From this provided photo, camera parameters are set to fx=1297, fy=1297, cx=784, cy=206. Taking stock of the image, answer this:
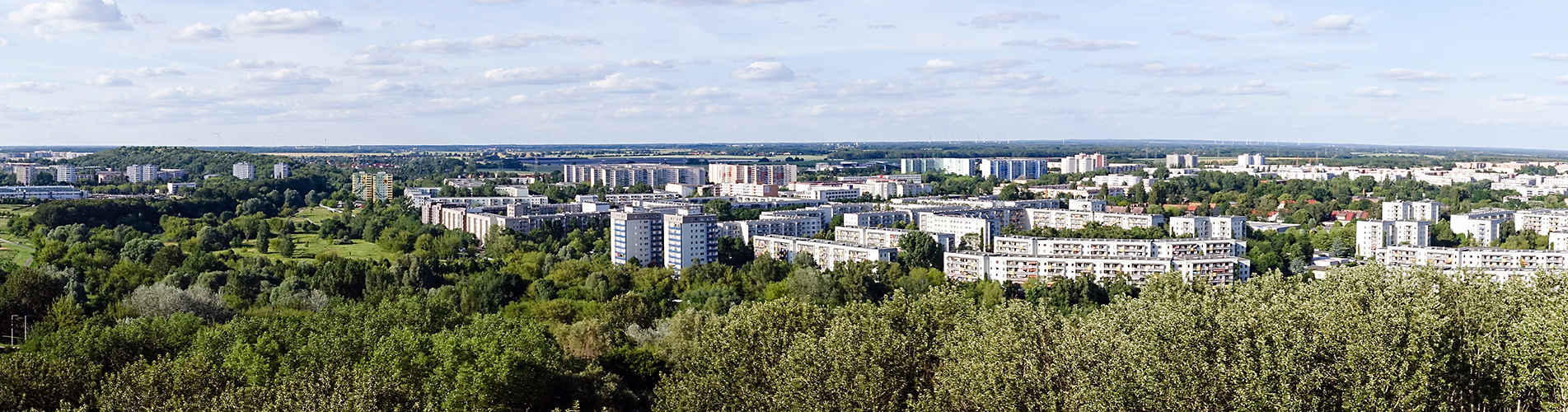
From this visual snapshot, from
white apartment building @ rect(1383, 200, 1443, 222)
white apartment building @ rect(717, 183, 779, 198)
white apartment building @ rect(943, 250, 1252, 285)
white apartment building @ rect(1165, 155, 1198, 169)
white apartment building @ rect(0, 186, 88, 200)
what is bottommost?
white apartment building @ rect(943, 250, 1252, 285)

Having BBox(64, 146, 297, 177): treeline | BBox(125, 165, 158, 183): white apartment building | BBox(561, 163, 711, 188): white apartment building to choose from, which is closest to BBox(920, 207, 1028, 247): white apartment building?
Result: BBox(561, 163, 711, 188): white apartment building

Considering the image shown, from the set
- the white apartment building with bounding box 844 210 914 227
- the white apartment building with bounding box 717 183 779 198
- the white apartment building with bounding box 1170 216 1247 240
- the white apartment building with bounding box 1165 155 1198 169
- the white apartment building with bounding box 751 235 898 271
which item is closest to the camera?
the white apartment building with bounding box 751 235 898 271

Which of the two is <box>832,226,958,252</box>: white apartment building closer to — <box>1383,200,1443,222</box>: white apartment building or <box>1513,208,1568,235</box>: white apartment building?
<box>1383,200,1443,222</box>: white apartment building

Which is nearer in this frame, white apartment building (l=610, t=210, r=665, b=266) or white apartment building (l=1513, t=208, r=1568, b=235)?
white apartment building (l=610, t=210, r=665, b=266)

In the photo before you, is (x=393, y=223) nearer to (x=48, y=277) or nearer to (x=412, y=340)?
(x=48, y=277)

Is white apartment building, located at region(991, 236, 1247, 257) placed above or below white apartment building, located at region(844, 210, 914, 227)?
below

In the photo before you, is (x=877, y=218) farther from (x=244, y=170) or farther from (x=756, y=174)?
(x=244, y=170)
